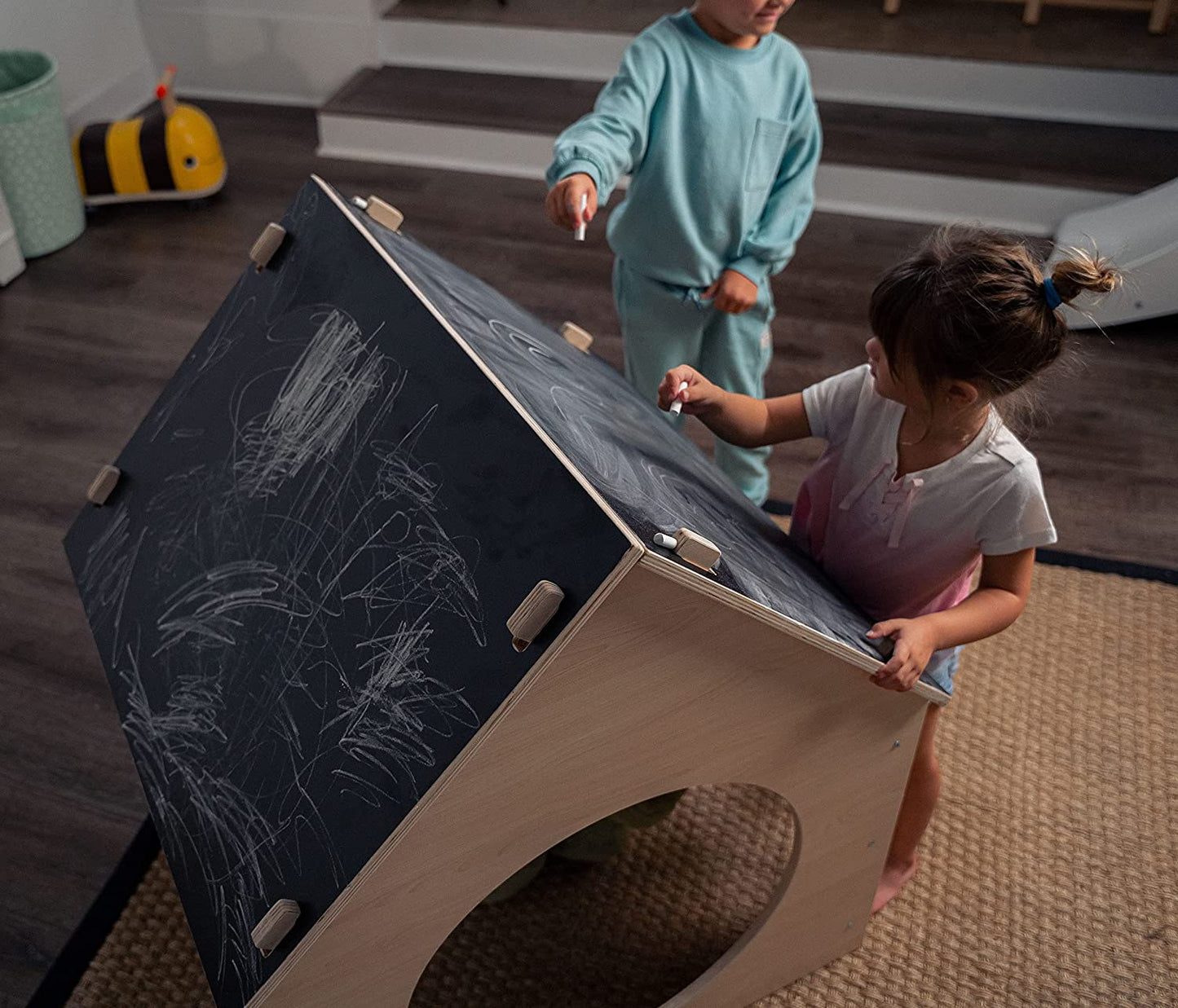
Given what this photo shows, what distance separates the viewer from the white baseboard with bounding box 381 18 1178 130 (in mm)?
2873

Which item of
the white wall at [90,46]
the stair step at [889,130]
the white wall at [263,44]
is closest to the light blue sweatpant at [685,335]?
the stair step at [889,130]

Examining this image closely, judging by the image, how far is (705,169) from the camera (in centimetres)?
156

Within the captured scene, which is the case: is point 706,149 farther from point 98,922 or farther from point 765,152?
point 98,922

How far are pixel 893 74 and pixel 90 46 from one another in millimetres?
2116

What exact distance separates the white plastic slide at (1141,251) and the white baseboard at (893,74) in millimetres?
442

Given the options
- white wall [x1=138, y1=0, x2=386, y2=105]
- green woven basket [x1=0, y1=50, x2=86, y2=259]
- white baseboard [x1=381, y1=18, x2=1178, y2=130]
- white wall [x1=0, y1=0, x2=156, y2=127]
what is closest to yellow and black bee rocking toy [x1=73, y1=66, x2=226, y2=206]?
green woven basket [x1=0, y1=50, x2=86, y2=259]

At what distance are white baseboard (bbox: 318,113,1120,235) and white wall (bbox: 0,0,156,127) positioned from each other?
2.09ft

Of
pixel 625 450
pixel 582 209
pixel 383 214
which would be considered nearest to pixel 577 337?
pixel 582 209

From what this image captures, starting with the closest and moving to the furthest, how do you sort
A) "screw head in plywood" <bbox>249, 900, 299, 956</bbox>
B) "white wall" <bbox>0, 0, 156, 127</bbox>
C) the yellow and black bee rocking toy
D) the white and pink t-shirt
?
"screw head in plywood" <bbox>249, 900, 299, 956</bbox>, the white and pink t-shirt, the yellow and black bee rocking toy, "white wall" <bbox>0, 0, 156, 127</bbox>

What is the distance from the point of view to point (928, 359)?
40.9 inches

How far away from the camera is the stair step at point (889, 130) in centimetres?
272

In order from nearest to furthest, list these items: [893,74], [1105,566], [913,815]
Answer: [913,815] < [1105,566] < [893,74]

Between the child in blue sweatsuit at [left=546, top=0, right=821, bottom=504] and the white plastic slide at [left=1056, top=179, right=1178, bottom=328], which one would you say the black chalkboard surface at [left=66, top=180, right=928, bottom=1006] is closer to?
the child in blue sweatsuit at [left=546, top=0, right=821, bottom=504]

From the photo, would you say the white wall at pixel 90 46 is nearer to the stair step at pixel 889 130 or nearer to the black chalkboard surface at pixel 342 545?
the stair step at pixel 889 130
